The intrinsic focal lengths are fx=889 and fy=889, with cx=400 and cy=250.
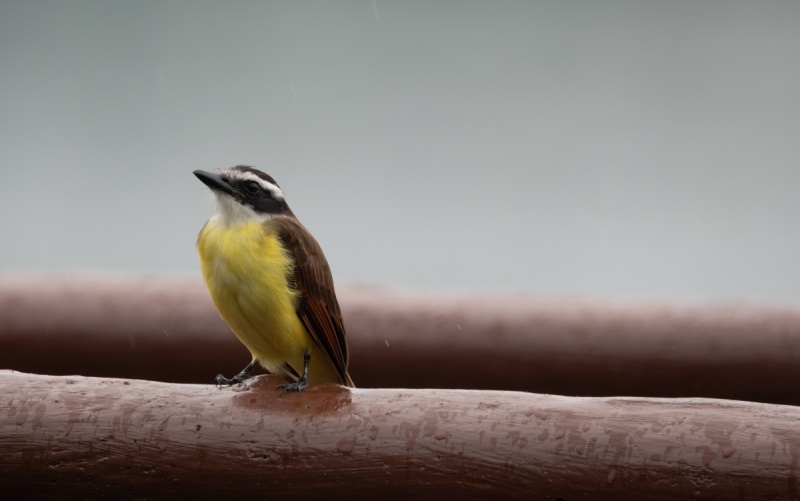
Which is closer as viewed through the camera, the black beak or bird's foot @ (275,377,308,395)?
bird's foot @ (275,377,308,395)

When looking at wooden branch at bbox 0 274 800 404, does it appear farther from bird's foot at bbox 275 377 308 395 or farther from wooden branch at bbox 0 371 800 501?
wooden branch at bbox 0 371 800 501

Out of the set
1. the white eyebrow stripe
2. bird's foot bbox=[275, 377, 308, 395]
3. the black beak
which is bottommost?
bird's foot bbox=[275, 377, 308, 395]

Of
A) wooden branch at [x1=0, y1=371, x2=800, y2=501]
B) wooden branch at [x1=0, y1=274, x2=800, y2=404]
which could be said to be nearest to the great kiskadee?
wooden branch at [x1=0, y1=371, x2=800, y2=501]

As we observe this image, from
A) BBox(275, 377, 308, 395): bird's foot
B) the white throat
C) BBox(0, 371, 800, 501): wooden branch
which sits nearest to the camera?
BBox(0, 371, 800, 501): wooden branch

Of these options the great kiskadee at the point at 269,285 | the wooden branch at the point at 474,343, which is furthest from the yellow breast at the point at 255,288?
the wooden branch at the point at 474,343

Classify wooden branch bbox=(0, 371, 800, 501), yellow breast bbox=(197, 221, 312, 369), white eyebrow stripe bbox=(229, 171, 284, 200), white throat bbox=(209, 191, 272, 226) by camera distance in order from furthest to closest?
white eyebrow stripe bbox=(229, 171, 284, 200) < white throat bbox=(209, 191, 272, 226) < yellow breast bbox=(197, 221, 312, 369) < wooden branch bbox=(0, 371, 800, 501)

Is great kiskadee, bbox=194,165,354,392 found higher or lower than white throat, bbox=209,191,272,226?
lower

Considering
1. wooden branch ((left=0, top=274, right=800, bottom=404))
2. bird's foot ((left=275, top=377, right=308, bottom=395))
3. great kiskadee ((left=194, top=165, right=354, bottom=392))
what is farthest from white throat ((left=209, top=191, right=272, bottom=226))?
wooden branch ((left=0, top=274, right=800, bottom=404))

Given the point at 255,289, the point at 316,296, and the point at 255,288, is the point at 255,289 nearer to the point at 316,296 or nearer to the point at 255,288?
the point at 255,288

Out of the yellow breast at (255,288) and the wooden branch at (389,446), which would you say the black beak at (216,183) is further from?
the wooden branch at (389,446)
